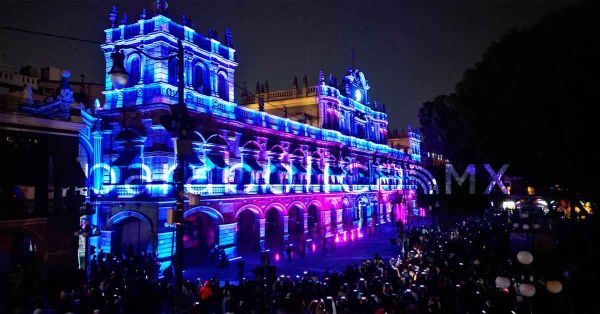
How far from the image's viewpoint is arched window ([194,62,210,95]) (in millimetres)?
25833

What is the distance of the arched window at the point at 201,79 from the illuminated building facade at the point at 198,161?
0.22ft

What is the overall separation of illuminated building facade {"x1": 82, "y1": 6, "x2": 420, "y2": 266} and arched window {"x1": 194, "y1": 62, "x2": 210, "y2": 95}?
66 mm

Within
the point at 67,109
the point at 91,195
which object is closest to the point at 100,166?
the point at 91,195

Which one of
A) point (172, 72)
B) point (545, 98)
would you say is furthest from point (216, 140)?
point (545, 98)

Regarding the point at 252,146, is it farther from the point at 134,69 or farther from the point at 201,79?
the point at 134,69

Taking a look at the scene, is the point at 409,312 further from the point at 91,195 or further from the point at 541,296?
the point at 91,195

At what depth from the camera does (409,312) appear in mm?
9922

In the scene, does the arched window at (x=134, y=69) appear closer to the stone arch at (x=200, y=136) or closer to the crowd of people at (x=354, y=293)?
the stone arch at (x=200, y=136)

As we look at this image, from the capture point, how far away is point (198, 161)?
23.5 m

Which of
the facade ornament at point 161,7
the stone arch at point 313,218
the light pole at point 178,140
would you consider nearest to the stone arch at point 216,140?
the facade ornament at point 161,7

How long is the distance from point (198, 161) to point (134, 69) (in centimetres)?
702

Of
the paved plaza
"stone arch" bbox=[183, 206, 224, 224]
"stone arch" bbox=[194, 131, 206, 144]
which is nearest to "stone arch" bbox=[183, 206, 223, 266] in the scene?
"stone arch" bbox=[183, 206, 224, 224]

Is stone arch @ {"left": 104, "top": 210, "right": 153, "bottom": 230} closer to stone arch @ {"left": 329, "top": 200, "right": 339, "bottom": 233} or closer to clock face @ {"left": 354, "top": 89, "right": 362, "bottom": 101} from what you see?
stone arch @ {"left": 329, "top": 200, "right": 339, "bottom": 233}

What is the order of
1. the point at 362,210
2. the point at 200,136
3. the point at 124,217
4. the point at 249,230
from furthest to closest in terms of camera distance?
the point at 362,210
the point at 249,230
the point at 200,136
the point at 124,217
